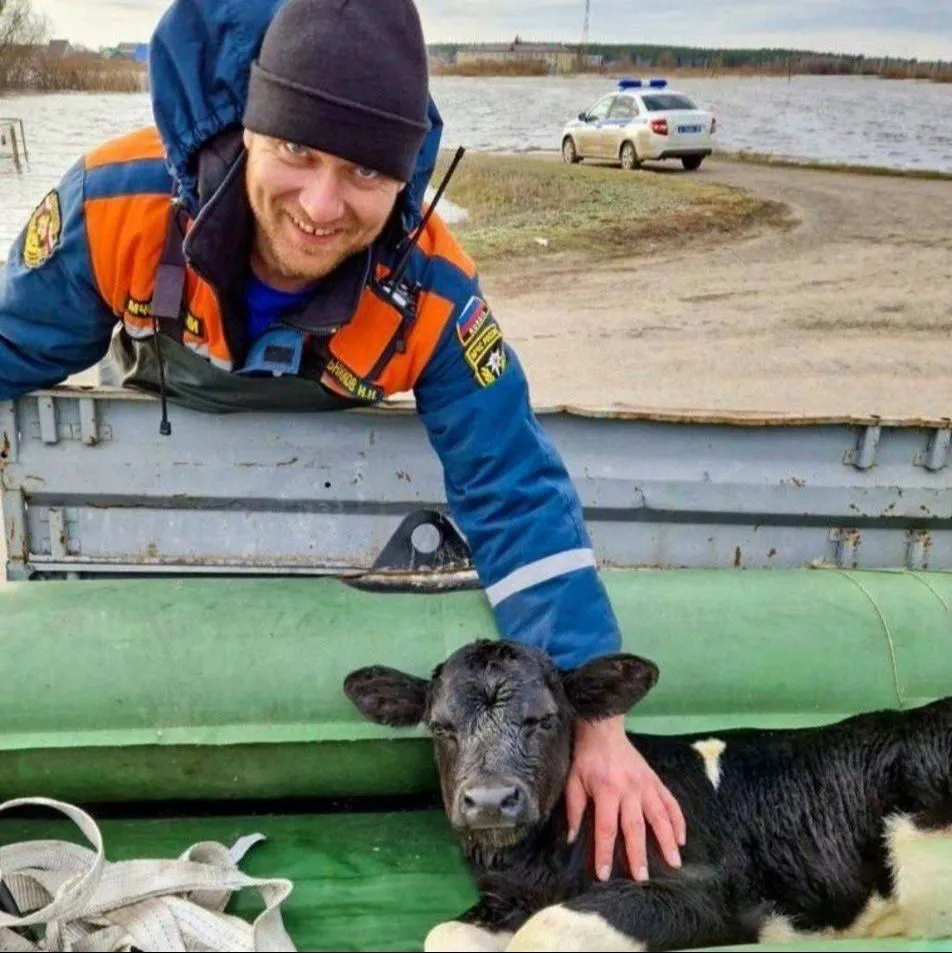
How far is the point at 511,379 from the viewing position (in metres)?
3.49

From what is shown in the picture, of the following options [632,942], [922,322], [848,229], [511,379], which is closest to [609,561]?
[511,379]

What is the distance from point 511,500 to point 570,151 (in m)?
20.9

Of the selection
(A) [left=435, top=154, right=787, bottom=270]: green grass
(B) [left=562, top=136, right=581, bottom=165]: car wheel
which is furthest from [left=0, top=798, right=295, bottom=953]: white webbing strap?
(B) [left=562, top=136, right=581, bottom=165]: car wheel

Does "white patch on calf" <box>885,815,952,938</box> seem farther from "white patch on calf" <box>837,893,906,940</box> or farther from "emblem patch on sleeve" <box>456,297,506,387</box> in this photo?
"emblem patch on sleeve" <box>456,297,506,387</box>

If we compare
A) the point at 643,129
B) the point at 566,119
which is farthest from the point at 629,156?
the point at 566,119

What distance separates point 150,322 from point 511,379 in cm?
105

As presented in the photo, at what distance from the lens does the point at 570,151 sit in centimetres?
2319

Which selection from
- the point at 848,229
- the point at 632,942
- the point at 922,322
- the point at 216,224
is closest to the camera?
the point at 632,942

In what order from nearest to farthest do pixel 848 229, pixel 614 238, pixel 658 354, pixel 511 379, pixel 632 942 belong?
pixel 632 942 < pixel 511 379 < pixel 658 354 < pixel 614 238 < pixel 848 229

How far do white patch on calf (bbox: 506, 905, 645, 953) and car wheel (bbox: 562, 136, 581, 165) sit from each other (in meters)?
21.2

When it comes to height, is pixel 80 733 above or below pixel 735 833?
above

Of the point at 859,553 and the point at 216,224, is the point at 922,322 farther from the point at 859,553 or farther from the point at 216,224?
the point at 216,224

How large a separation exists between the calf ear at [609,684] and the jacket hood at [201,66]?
1.69m

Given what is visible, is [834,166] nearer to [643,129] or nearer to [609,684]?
[643,129]
